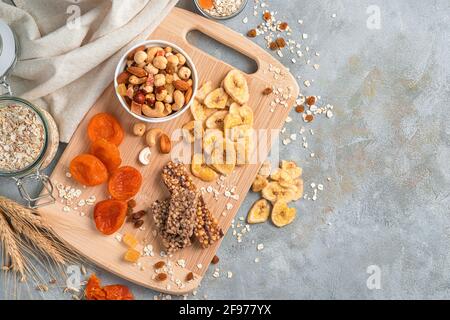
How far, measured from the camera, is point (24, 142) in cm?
198

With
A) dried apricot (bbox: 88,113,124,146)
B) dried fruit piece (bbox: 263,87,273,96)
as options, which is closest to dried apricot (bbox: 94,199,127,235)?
dried apricot (bbox: 88,113,124,146)

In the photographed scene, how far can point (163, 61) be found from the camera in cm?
198

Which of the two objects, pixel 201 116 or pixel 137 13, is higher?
pixel 137 13

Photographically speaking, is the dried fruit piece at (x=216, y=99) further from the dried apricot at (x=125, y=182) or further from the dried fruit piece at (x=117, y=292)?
the dried fruit piece at (x=117, y=292)

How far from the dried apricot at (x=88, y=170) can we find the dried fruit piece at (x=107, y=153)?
Result: 0.02 metres

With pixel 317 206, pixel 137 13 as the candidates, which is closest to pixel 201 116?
pixel 137 13

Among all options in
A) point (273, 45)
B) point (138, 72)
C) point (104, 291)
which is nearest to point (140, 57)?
point (138, 72)

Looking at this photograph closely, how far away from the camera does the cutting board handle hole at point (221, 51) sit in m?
2.24

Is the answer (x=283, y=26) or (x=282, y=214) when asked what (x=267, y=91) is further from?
(x=282, y=214)

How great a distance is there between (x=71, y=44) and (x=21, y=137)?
428mm

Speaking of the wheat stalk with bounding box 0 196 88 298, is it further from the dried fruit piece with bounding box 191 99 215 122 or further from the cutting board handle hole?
the cutting board handle hole

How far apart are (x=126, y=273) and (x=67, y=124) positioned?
2.18ft

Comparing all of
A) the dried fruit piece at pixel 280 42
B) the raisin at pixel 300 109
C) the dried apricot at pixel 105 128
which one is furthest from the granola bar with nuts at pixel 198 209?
the dried fruit piece at pixel 280 42
